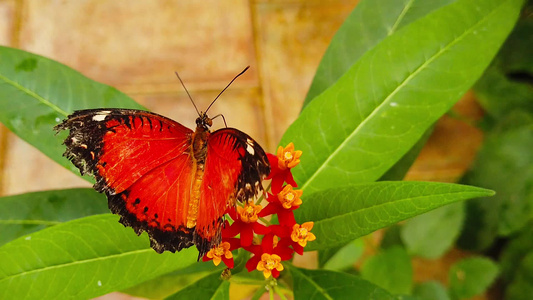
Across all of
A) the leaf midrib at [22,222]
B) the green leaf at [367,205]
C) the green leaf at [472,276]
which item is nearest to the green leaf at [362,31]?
the green leaf at [367,205]

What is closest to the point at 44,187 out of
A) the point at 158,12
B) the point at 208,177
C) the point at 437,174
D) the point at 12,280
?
the point at 158,12

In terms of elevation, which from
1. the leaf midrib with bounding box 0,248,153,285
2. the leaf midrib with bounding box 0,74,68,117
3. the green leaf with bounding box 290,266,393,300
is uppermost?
the leaf midrib with bounding box 0,74,68,117

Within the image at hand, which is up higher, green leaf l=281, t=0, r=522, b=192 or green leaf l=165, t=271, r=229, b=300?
green leaf l=281, t=0, r=522, b=192

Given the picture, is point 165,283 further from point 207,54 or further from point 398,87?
point 207,54

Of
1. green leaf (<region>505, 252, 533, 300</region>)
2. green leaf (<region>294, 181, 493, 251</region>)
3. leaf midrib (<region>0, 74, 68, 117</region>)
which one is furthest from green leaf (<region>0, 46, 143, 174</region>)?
green leaf (<region>505, 252, 533, 300</region>)

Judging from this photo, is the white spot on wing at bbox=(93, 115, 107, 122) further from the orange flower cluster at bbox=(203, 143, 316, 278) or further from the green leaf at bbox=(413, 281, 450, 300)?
the green leaf at bbox=(413, 281, 450, 300)

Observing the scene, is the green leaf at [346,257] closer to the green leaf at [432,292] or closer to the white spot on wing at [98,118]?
the green leaf at [432,292]
